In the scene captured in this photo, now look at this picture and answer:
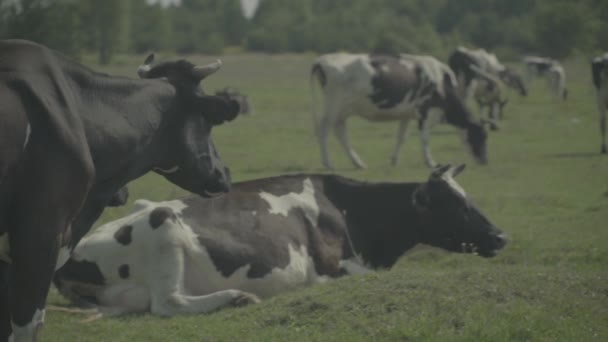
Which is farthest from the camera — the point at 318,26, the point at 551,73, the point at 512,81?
the point at 318,26

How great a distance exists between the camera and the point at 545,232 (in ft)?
42.5

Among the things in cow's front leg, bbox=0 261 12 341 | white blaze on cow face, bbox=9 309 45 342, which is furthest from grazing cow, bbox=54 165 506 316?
white blaze on cow face, bbox=9 309 45 342

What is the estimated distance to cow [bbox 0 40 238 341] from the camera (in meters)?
5.70

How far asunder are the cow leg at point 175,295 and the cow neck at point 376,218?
1791mm

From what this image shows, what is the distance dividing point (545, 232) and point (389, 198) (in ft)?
9.31

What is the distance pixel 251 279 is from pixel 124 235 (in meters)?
1.18

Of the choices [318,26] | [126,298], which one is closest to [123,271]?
[126,298]

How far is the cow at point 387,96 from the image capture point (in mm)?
21062

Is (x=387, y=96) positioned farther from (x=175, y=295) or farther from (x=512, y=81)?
(x=512, y=81)

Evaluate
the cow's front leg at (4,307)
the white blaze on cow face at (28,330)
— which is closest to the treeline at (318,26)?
the cow's front leg at (4,307)

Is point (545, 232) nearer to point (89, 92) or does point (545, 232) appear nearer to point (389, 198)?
point (389, 198)

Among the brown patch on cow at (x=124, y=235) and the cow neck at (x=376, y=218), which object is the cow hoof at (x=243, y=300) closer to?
the brown patch on cow at (x=124, y=235)

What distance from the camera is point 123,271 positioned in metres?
9.27

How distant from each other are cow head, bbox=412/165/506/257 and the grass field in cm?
24
